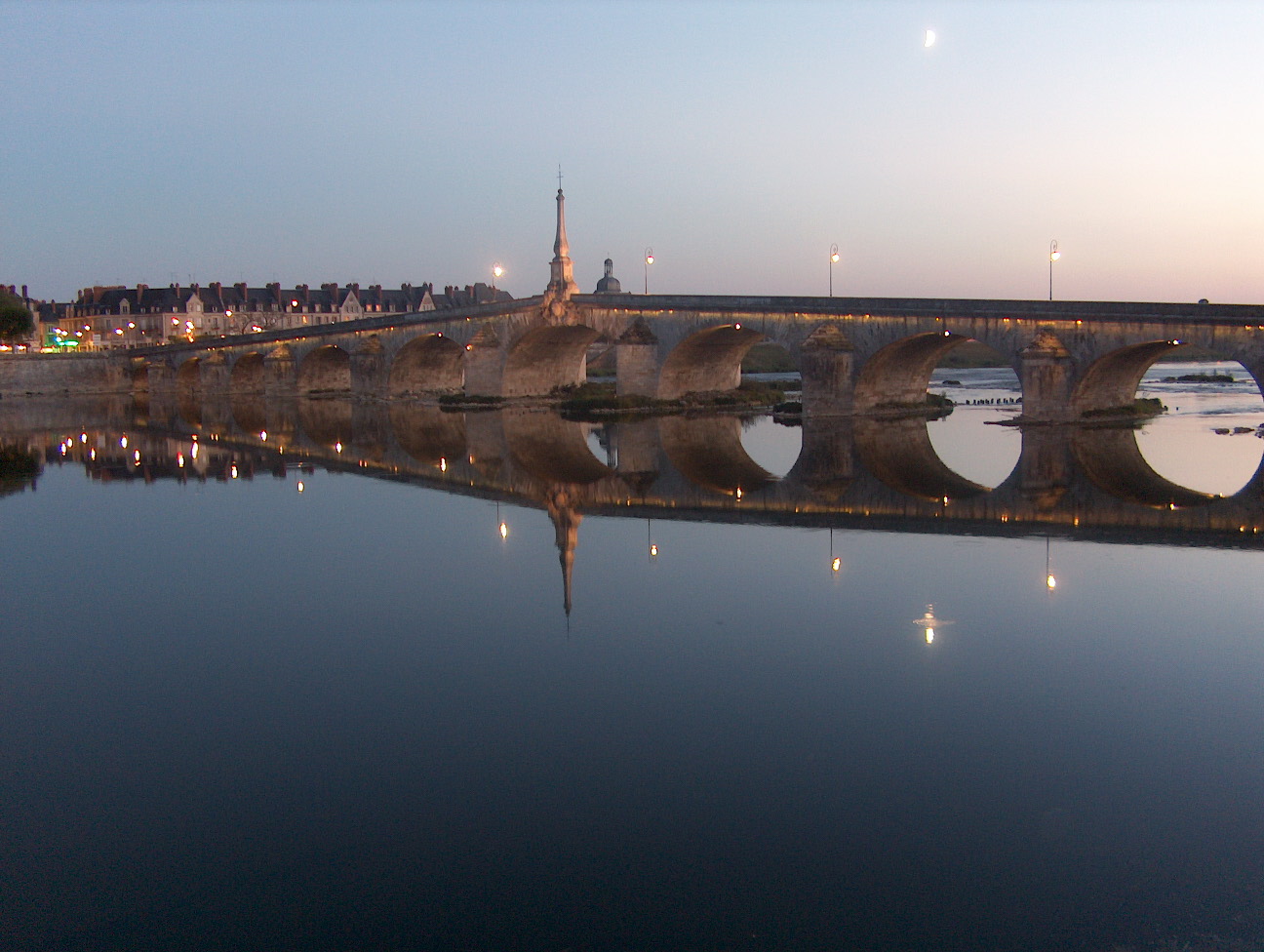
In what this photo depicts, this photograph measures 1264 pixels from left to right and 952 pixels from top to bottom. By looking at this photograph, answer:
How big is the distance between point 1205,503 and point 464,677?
16.8 metres

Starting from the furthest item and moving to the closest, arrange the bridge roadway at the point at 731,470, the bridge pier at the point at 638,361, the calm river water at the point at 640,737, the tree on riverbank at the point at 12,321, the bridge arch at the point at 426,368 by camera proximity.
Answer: the tree on riverbank at the point at 12,321, the bridge arch at the point at 426,368, the bridge pier at the point at 638,361, the bridge roadway at the point at 731,470, the calm river water at the point at 640,737

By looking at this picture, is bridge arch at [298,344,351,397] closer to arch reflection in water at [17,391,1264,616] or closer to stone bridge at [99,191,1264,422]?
stone bridge at [99,191,1264,422]

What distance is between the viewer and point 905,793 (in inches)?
358

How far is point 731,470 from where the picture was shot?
1170 inches

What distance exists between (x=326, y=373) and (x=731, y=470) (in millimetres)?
50394

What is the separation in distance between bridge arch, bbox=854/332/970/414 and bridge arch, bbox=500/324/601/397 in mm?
13434

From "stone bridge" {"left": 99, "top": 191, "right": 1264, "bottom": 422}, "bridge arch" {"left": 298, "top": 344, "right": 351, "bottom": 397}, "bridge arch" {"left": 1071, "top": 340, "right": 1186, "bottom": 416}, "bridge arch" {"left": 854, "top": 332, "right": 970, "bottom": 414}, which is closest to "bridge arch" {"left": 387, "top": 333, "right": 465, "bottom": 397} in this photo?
"stone bridge" {"left": 99, "top": 191, "right": 1264, "bottom": 422}

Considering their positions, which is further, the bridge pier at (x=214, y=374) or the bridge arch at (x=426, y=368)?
the bridge pier at (x=214, y=374)

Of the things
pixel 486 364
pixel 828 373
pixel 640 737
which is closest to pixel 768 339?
pixel 828 373

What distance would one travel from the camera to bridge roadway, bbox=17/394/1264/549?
21.9m

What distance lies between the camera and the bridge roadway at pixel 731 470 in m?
21.9

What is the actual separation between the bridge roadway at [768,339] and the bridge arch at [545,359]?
0.07 m

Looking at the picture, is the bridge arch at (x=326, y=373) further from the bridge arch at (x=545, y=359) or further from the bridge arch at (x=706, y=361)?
the bridge arch at (x=706, y=361)

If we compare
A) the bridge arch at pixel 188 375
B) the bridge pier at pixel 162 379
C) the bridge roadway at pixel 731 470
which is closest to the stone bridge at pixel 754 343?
the bridge roadway at pixel 731 470
